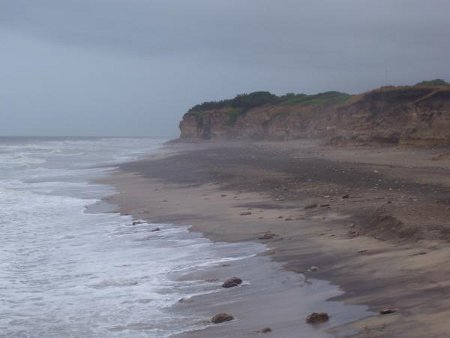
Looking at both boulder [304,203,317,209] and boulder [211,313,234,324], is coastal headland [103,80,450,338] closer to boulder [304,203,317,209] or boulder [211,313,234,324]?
boulder [304,203,317,209]

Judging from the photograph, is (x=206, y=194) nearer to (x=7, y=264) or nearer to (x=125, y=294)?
(x=7, y=264)

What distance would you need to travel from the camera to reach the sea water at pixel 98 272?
261 inches

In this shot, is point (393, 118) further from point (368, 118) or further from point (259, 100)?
point (259, 100)

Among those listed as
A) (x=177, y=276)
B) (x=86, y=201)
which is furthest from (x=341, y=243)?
(x=86, y=201)

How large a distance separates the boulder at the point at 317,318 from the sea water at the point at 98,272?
244 mm

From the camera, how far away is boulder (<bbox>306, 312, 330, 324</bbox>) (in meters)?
5.81

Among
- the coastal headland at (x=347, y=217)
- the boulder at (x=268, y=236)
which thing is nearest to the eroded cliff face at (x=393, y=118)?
the coastal headland at (x=347, y=217)

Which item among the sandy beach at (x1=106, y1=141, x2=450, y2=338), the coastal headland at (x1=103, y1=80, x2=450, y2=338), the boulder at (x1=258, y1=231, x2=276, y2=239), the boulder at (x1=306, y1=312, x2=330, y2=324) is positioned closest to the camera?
Result: the boulder at (x1=306, y1=312, x2=330, y2=324)

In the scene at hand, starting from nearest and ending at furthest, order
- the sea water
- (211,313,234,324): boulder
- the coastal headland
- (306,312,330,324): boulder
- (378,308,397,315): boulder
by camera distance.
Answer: (378,308,397,315): boulder
(306,312,330,324): boulder
the coastal headland
(211,313,234,324): boulder
the sea water

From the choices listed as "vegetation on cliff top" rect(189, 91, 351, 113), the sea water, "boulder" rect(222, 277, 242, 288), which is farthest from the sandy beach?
"vegetation on cliff top" rect(189, 91, 351, 113)

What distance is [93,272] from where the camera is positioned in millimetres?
9070

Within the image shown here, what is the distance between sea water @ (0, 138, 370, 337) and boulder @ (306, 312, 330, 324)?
24 centimetres

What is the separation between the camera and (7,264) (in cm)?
979

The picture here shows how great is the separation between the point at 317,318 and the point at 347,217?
557cm
